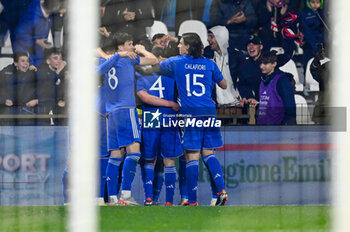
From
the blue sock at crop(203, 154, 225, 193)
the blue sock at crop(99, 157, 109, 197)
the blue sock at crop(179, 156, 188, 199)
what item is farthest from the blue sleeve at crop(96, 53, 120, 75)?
the blue sock at crop(203, 154, 225, 193)

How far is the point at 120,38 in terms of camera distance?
4.05 meters

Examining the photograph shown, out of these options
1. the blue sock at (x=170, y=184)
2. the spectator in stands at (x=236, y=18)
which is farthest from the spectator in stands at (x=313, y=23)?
the blue sock at (x=170, y=184)

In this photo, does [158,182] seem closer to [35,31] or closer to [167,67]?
[167,67]

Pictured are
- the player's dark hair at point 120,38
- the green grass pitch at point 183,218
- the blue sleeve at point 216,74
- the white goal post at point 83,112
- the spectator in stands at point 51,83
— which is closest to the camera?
the white goal post at point 83,112

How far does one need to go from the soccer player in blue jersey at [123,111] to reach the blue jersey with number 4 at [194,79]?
16cm

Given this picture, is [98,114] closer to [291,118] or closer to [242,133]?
[242,133]

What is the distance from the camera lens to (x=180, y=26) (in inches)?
159

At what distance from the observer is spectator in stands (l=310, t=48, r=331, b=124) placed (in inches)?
160

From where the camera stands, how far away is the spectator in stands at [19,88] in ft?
12.9

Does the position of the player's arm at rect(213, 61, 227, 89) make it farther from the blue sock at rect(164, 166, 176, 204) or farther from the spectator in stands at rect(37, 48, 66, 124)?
the spectator in stands at rect(37, 48, 66, 124)

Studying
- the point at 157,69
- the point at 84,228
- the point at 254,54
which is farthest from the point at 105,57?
the point at 84,228

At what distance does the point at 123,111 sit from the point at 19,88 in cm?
76

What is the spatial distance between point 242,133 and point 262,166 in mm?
283

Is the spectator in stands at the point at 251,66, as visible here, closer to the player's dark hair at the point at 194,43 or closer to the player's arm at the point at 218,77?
the player's arm at the point at 218,77
